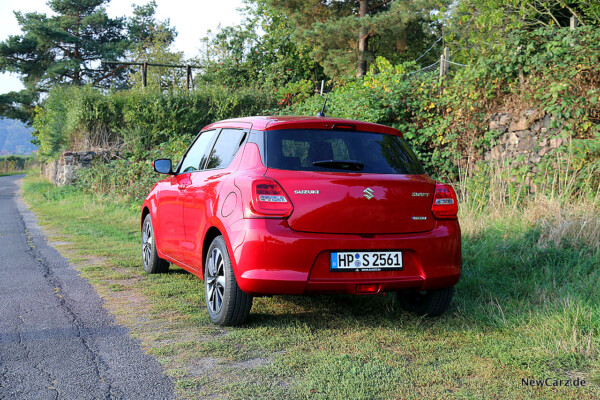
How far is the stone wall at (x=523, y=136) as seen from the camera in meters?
9.05

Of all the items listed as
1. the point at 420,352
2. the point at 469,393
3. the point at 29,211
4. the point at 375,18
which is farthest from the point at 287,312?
the point at 375,18

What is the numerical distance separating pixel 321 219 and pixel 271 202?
381 mm

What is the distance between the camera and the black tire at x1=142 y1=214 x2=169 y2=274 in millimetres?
6891

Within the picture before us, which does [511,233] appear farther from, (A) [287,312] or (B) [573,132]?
(A) [287,312]

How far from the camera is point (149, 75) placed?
36.0 metres

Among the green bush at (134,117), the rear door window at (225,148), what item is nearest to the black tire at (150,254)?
the rear door window at (225,148)

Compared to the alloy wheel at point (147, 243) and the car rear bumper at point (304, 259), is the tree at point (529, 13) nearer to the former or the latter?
the alloy wheel at point (147, 243)

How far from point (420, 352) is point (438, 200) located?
122cm

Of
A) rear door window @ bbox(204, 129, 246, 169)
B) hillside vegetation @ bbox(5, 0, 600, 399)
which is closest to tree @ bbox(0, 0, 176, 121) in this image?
hillside vegetation @ bbox(5, 0, 600, 399)

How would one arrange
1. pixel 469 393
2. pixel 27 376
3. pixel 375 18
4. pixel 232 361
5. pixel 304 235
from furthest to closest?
pixel 375 18 → pixel 304 235 → pixel 232 361 → pixel 27 376 → pixel 469 393

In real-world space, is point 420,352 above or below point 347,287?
below

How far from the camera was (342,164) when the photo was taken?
4539mm

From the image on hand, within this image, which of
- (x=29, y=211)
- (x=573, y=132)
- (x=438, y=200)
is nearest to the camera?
(x=438, y=200)

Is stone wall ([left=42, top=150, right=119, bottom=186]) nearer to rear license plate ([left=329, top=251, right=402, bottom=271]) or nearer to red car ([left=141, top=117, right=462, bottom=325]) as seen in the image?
red car ([left=141, top=117, right=462, bottom=325])
